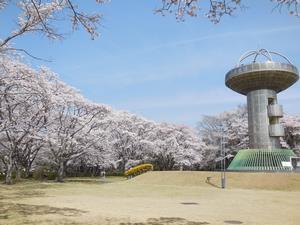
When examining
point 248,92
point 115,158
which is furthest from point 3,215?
point 115,158

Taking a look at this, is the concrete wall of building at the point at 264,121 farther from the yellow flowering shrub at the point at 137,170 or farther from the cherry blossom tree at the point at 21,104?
the cherry blossom tree at the point at 21,104

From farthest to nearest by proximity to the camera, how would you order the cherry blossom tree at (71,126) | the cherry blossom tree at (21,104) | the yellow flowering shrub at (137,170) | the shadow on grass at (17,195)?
the yellow flowering shrub at (137,170), the cherry blossom tree at (71,126), the cherry blossom tree at (21,104), the shadow on grass at (17,195)

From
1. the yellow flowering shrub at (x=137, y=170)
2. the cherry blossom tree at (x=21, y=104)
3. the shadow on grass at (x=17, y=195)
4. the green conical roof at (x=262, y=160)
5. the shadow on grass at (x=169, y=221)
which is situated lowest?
the shadow on grass at (x=169, y=221)

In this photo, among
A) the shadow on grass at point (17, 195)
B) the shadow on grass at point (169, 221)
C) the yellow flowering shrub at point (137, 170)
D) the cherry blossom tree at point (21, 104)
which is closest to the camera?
the shadow on grass at point (169, 221)

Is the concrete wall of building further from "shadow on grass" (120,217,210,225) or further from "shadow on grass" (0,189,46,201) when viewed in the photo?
"shadow on grass" (120,217,210,225)

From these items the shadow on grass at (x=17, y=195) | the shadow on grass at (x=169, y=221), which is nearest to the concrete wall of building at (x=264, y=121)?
the shadow on grass at (x=17, y=195)

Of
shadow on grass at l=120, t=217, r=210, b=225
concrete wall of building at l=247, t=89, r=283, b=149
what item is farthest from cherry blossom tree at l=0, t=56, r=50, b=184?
concrete wall of building at l=247, t=89, r=283, b=149

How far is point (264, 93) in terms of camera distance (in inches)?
1618

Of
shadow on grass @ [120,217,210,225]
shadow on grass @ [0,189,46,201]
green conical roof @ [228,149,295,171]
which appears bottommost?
shadow on grass @ [120,217,210,225]

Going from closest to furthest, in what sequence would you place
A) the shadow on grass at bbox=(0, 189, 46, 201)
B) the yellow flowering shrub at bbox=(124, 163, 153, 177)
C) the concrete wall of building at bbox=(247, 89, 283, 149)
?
the shadow on grass at bbox=(0, 189, 46, 201)
the concrete wall of building at bbox=(247, 89, 283, 149)
the yellow flowering shrub at bbox=(124, 163, 153, 177)

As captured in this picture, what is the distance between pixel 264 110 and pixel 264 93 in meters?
2.15

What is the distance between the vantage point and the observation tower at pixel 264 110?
39094 mm

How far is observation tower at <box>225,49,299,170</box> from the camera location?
39.1 m

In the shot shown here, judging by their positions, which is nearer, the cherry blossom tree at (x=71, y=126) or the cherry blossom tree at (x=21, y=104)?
the cherry blossom tree at (x=21, y=104)
